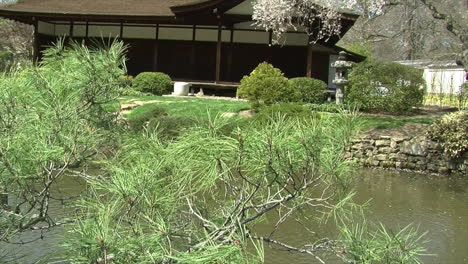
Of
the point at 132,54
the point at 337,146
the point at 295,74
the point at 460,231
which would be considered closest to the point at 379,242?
the point at 337,146

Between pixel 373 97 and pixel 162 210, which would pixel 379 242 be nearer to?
pixel 162 210

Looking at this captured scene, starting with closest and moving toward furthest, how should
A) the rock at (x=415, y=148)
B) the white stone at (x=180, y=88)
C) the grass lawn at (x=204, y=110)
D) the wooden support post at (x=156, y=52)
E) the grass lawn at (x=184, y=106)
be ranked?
the rock at (x=415, y=148)
the grass lawn at (x=204, y=110)
the grass lawn at (x=184, y=106)
the white stone at (x=180, y=88)
the wooden support post at (x=156, y=52)

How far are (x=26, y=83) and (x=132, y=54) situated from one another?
2175cm

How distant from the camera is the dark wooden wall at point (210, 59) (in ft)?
74.4

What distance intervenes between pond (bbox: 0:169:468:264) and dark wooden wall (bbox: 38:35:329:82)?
10.3 metres

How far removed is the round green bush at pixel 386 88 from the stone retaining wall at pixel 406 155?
158 inches

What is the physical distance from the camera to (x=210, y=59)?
23.5 meters

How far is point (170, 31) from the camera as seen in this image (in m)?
23.6

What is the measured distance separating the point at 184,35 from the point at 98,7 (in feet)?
12.9

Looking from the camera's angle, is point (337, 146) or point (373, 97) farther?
point (373, 97)

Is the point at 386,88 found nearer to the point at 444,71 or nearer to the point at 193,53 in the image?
the point at 193,53

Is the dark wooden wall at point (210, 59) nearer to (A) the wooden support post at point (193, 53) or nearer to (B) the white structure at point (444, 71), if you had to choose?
(A) the wooden support post at point (193, 53)

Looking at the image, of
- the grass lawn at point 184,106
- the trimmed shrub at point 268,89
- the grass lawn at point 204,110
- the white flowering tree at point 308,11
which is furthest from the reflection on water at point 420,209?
the white flowering tree at point 308,11

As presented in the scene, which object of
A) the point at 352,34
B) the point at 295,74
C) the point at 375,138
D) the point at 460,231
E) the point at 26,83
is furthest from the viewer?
the point at 352,34
